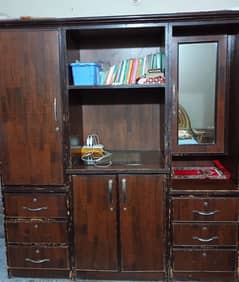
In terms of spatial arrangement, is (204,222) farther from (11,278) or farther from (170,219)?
(11,278)

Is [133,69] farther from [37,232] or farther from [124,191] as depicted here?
[37,232]

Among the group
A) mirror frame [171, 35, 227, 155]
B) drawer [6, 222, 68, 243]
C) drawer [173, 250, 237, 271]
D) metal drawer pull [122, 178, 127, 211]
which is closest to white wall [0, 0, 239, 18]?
mirror frame [171, 35, 227, 155]

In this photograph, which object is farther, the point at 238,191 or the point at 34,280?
the point at 34,280

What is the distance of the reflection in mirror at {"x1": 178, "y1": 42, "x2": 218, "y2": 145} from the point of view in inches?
79.6

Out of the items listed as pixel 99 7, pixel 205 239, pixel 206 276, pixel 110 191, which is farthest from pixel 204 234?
pixel 99 7

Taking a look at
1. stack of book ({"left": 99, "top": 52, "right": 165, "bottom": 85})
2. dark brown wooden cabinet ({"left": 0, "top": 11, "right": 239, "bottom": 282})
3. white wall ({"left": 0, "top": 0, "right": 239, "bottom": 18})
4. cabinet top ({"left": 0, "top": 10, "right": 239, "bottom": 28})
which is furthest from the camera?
white wall ({"left": 0, "top": 0, "right": 239, "bottom": 18})

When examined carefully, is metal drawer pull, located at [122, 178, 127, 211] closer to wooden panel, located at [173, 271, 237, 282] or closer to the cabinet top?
wooden panel, located at [173, 271, 237, 282]

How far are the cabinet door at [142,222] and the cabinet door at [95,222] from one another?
0.25 feet

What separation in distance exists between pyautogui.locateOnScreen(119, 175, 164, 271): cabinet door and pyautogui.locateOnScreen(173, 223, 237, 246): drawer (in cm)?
12

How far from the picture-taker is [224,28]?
1920 millimetres

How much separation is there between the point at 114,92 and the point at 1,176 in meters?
1.06

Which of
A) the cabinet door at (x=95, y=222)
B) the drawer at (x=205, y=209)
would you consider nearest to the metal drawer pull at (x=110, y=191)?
the cabinet door at (x=95, y=222)

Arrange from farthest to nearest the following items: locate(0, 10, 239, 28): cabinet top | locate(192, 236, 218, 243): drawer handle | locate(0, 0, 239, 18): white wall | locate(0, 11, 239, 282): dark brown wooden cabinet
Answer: locate(0, 0, 239, 18): white wall
locate(192, 236, 218, 243): drawer handle
locate(0, 11, 239, 282): dark brown wooden cabinet
locate(0, 10, 239, 28): cabinet top

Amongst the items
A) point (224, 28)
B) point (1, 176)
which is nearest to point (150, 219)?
point (1, 176)
